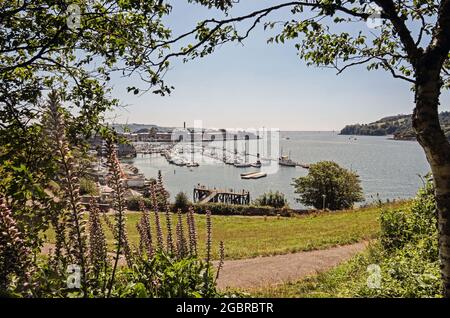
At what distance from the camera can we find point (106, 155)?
2432 mm

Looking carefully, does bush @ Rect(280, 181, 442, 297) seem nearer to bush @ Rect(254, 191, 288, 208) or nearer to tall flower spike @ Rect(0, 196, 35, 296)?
tall flower spike @ Rect(0, 196, 35, 296)

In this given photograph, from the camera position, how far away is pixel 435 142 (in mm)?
3932

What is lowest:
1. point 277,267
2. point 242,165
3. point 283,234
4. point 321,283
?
point 242,165

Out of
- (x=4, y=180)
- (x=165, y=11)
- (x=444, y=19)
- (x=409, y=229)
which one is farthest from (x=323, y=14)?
(x=409, y=229)

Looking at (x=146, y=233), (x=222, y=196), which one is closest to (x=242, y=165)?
(x=222, y=196)

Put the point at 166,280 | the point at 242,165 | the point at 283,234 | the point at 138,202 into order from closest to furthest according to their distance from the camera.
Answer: the point at 166,280
the point at 138,202
the point at 283,234
the point at 242,165

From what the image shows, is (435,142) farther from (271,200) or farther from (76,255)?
(271,200)

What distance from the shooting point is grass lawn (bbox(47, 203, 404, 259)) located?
20.2m

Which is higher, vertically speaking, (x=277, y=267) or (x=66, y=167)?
(x=66, y=167)

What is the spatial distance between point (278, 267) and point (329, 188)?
52.9 meters

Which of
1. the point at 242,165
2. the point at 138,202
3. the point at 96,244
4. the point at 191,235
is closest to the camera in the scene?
the point at 96,244

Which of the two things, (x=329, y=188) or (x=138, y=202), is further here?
(x=329, y=188)
